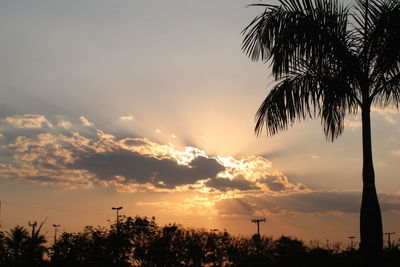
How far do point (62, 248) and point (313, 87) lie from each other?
3690cm

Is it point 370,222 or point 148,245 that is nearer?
point 370,222

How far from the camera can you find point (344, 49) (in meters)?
9.07

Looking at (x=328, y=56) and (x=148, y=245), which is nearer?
(x=328, y=56)

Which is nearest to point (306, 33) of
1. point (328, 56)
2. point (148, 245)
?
point (328, 56)

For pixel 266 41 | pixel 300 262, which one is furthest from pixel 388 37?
pixel 300 262

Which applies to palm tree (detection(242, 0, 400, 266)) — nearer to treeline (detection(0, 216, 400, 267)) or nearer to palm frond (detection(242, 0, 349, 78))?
palm frond (detection(242, 0, 349, 78))

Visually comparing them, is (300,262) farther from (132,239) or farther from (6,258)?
(132,239)

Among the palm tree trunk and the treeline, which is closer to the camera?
the palm tree trunk

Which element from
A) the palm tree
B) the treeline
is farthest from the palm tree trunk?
the treeline

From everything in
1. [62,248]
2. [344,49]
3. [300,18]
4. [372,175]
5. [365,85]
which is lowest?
[62,248]

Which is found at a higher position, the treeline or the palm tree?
the palm tree

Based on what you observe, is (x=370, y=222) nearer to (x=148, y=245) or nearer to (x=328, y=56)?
(x=328, y=56)

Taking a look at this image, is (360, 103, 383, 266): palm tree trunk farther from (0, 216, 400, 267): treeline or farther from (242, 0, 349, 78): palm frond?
(0, 216, 400, 267): treeline

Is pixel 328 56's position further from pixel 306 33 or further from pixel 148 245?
pixel 148 245
